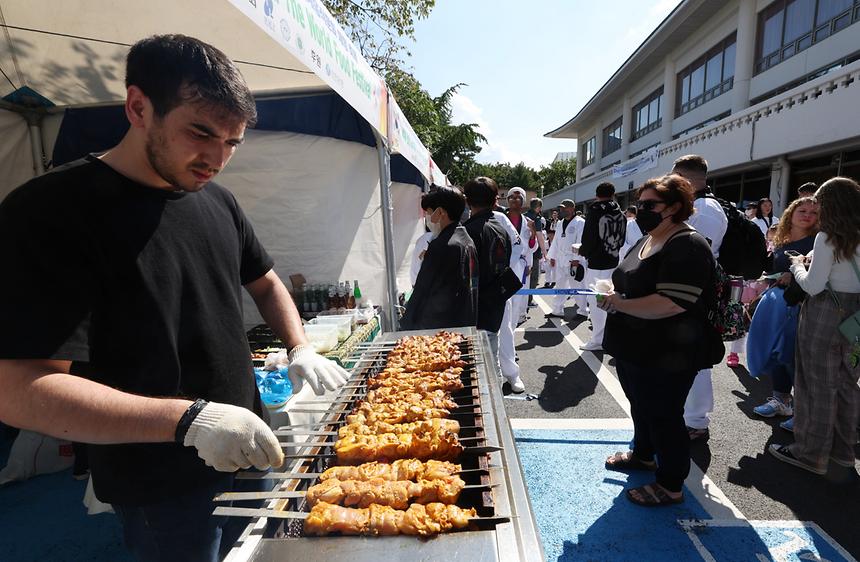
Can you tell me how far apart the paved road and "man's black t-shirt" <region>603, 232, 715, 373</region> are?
3.82 feet

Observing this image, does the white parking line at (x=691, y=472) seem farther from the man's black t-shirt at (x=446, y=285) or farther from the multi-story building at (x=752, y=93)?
the multi-story building at (x=752, y=93)

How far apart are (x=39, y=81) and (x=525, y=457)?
18.6 ft

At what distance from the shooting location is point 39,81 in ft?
13.2

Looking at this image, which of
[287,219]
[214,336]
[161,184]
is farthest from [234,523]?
[287,219]

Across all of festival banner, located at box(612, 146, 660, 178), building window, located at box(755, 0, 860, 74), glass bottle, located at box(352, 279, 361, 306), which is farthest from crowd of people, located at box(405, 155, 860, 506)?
festival banner, located at box(612, 146, 660, 178)

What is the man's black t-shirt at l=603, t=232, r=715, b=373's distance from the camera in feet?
8.89

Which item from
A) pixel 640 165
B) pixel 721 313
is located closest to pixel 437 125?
pixel 640 165

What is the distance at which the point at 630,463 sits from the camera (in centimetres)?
354

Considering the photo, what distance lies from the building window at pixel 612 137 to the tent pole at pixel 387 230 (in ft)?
96.7

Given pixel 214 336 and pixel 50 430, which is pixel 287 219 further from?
pixel 50 430

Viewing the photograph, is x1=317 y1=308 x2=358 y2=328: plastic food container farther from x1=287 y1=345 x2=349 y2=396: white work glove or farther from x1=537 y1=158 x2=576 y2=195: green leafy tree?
x1=537 y1=158 x2=576 y2=195: green leafy tree

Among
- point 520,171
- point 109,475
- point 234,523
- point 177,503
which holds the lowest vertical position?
point 234,523

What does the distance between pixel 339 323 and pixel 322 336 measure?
43cm

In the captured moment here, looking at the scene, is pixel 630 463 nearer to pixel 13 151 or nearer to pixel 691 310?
pixel 691 310
